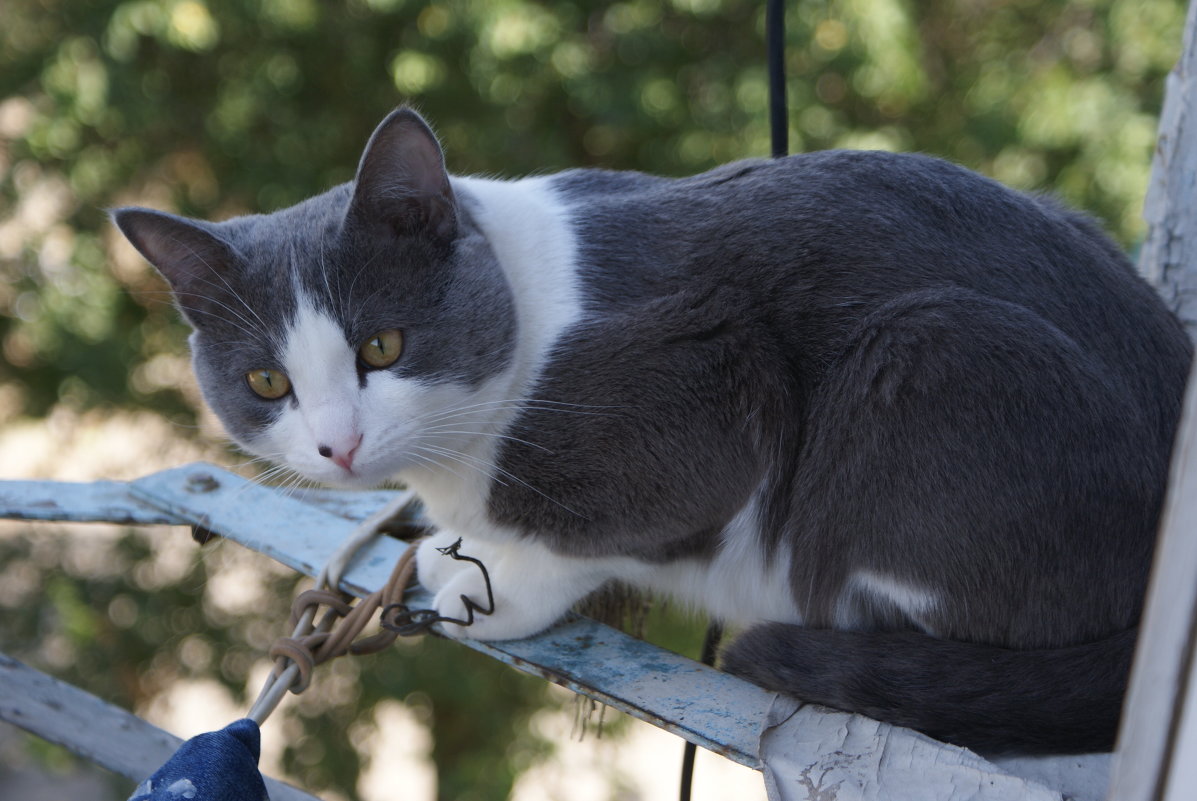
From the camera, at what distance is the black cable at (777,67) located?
1.30 metres

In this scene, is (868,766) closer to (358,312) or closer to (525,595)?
(525,595)

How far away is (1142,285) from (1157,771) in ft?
2.34

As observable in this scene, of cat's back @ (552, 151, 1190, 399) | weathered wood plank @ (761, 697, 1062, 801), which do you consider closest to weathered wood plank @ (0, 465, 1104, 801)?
weathered wood plank @ (761, 697, 1062, 801)

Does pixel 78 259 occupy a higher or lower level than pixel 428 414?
lower

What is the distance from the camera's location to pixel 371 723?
3012 millimetres

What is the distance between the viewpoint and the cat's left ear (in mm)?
985

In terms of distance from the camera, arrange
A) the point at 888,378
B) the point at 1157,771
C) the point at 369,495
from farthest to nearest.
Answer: the point at 369,495
the point at 888,378
the point at 1157,771

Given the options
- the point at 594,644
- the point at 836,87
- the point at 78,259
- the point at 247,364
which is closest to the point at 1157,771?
the point at 594,644

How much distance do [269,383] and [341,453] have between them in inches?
5.6

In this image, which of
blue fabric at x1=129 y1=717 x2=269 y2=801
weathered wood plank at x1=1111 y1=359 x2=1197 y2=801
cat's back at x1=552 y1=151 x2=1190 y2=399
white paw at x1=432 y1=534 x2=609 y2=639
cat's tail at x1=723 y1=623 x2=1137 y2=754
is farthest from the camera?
white paw at x1=432 y1=534 x2=609 y2=639

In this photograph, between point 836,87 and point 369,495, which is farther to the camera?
point 836,87

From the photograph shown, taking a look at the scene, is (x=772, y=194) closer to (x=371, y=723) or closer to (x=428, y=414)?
(x=428, y=414)

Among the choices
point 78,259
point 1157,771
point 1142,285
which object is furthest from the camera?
point 78,259

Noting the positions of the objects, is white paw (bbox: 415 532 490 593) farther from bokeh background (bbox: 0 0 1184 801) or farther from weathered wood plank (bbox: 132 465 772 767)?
bokeh background (bbox: 0 0 1184 801)
